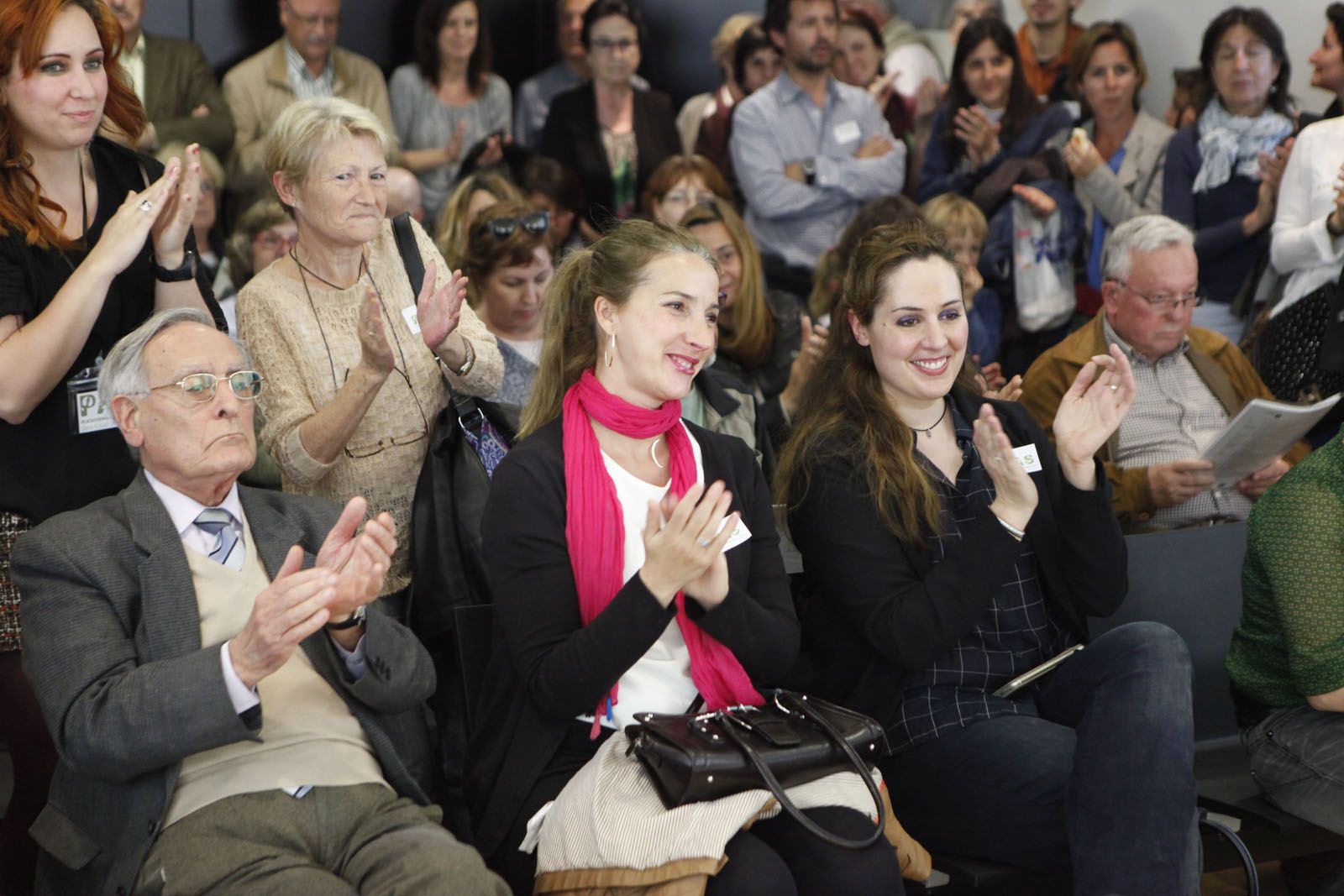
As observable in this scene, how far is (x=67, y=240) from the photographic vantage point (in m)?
2.78

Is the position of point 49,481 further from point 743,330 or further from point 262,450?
point 743,330

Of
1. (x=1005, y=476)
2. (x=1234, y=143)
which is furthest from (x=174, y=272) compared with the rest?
(x=1234, y=143)

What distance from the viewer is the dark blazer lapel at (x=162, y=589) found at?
2307mm

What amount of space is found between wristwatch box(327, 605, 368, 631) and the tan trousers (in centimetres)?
26

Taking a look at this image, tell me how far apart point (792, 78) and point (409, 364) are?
3047 mm

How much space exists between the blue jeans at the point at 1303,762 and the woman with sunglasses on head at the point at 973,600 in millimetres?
449

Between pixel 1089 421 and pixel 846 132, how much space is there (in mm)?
3165

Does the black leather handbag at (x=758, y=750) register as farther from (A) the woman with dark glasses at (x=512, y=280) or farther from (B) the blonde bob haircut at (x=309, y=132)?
(A) the woman with dark glasses at (x=512, y=280)

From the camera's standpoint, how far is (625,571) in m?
2.58

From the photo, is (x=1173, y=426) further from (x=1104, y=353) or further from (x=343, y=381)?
(x=343, y=381)

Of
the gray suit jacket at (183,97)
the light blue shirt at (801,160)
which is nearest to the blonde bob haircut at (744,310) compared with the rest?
the light blue shirt at (801,160)

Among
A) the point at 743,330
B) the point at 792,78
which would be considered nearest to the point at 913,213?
the point at 743,330

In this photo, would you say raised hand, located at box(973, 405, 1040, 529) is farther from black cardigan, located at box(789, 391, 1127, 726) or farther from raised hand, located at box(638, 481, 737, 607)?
raised hand, located at box(638, 481, 737, 607)

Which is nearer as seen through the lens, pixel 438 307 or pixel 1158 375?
pixel 438 307
